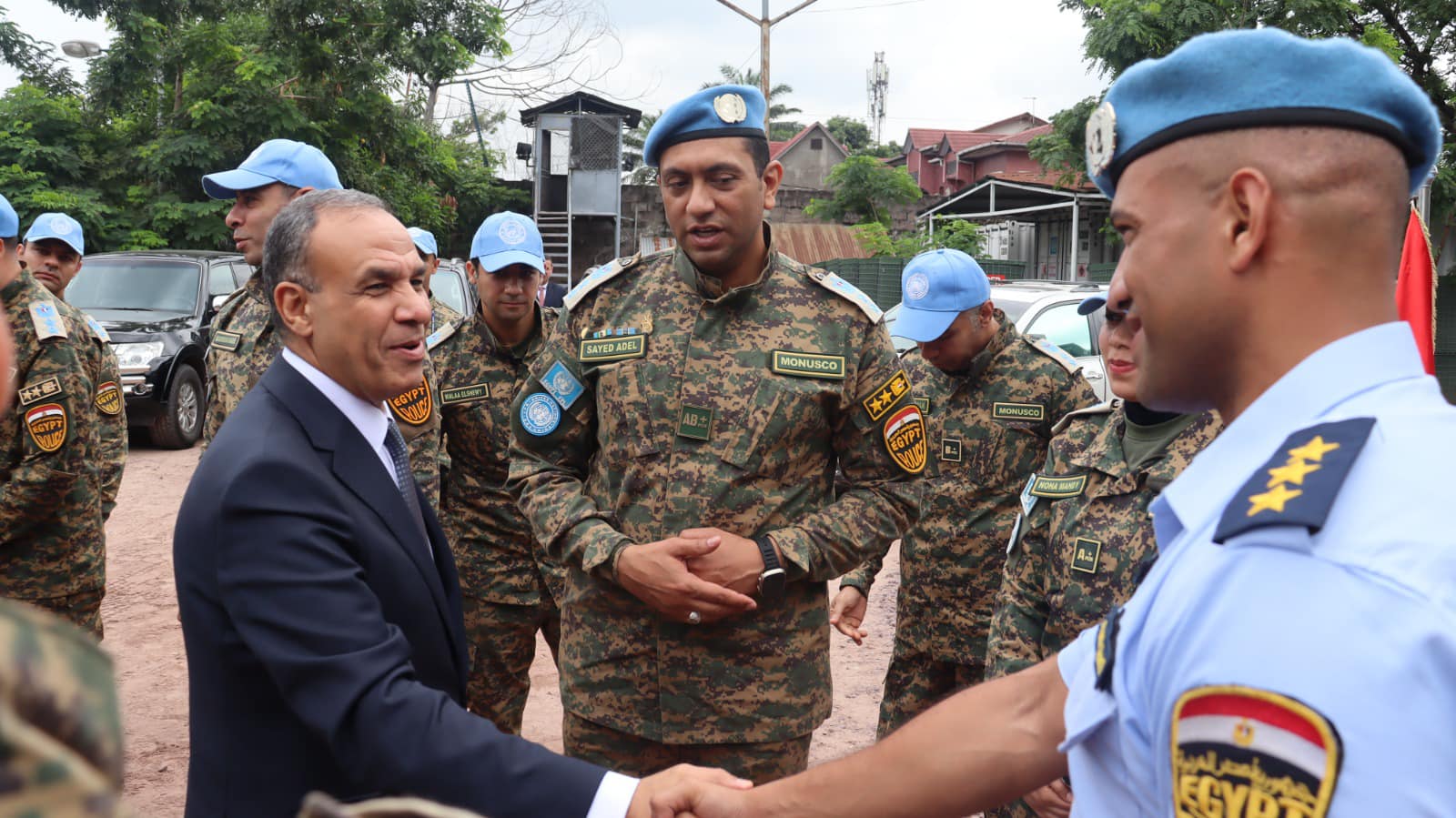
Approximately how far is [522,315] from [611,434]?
1818mm

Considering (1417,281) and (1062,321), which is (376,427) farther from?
(1062,321)

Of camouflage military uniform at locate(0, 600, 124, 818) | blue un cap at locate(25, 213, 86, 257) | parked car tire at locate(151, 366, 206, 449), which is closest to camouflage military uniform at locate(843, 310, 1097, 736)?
camouflage military uniform at locate(0, 600, 124, 818)

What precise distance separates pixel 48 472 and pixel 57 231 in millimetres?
3411

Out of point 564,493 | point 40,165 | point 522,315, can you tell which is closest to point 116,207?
point 40,165

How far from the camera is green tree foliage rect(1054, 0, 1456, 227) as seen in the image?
15406 millimetres

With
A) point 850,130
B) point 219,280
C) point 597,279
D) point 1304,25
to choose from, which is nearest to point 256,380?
point 597,279

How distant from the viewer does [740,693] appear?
2.80 m

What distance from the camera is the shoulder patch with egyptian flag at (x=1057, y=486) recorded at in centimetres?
282

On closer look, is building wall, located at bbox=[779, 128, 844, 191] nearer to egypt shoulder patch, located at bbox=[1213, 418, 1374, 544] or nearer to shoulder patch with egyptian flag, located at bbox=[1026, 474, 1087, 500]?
shoulder patch with egyptian flag, located at bbox=[1026, 474, 1087, 500]

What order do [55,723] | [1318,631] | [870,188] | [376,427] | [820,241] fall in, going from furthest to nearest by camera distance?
[820,241]
[870,188]
[376,427]
[1318,631]
[55,723]

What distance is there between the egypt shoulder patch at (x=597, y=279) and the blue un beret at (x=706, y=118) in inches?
14.2

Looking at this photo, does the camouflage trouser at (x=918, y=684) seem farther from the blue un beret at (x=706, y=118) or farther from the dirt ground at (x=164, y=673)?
the blue un beret at (x=706, y=118)

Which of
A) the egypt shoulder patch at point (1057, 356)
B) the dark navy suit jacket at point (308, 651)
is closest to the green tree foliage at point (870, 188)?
the egypt shoulder patch at point (1057, 356)

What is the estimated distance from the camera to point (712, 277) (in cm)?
296
